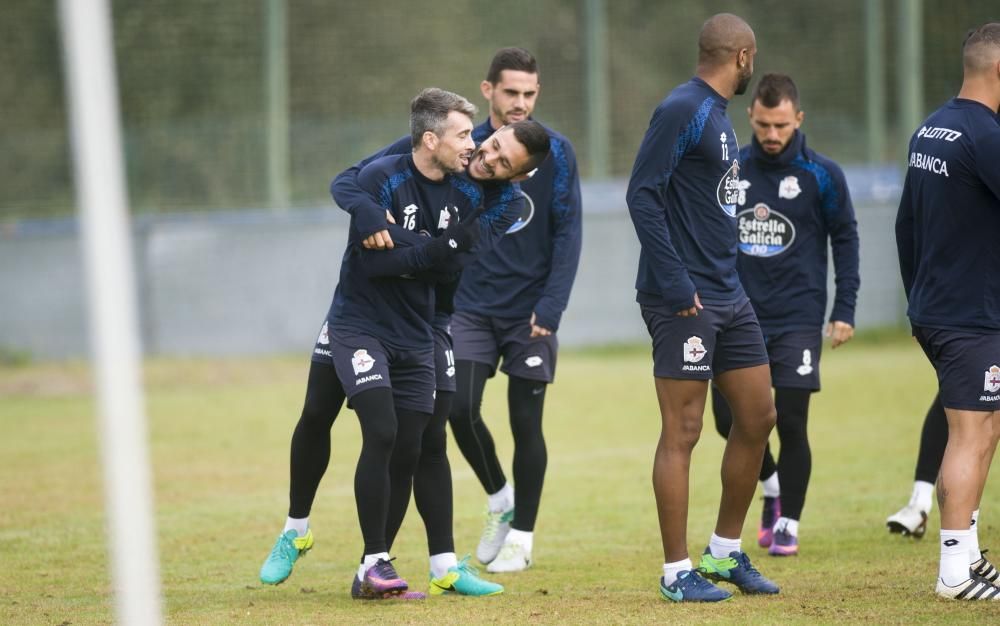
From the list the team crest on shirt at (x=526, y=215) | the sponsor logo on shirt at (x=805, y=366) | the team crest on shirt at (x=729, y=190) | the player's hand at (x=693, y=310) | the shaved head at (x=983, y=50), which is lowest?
the sponsor logo on shirt at (x=805, y=366)

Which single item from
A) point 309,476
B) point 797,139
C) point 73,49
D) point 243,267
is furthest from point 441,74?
point 73,49

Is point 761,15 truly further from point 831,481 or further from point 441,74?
point 831,481

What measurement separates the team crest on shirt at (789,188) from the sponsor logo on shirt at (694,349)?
2.13m

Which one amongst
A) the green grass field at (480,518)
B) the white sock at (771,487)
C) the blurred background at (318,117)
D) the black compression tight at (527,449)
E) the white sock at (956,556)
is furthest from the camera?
the blurred background at (318,117)

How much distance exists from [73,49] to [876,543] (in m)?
5.48

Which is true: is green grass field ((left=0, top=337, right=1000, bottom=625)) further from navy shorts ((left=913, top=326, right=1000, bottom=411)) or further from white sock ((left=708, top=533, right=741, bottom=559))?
navy shorts ((left=913, top=326, right=1000, bottom=411))

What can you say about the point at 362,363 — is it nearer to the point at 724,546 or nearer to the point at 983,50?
the point at 724,546

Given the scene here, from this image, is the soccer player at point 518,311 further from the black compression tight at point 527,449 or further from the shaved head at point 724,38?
the shaved head at point 724,38

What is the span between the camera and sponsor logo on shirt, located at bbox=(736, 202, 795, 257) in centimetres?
756

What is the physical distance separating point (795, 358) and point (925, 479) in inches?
40.3

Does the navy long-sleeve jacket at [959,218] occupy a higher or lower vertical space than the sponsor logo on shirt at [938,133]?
lower

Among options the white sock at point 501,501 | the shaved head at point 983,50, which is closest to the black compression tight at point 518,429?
the white sock at point 501,501

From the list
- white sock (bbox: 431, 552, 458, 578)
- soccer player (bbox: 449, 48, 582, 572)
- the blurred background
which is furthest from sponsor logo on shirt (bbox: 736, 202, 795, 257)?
the blurred background

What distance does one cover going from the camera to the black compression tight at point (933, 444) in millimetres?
7473
